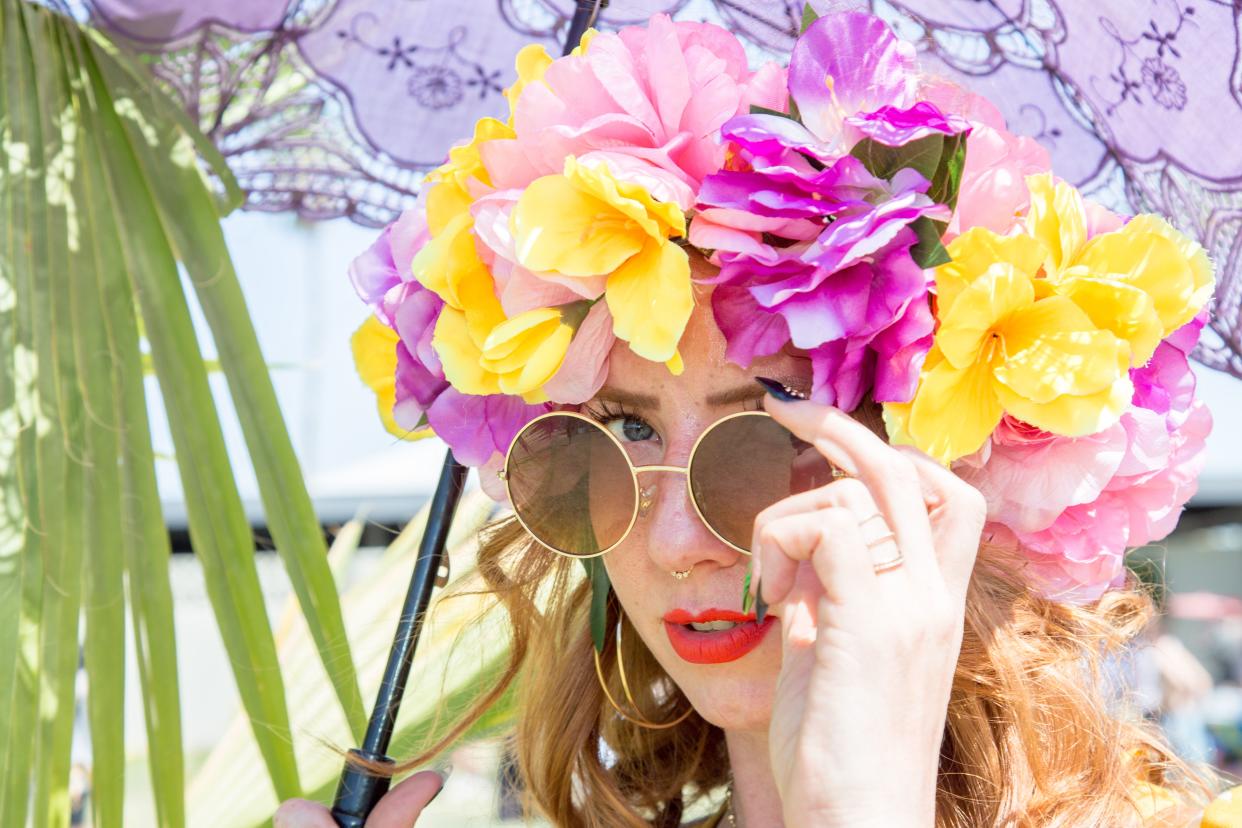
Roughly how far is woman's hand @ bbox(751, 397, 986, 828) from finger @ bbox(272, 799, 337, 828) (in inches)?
25.3

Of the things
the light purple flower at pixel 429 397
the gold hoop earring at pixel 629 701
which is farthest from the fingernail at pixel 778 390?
the gold hoop earring at pixel 629 701

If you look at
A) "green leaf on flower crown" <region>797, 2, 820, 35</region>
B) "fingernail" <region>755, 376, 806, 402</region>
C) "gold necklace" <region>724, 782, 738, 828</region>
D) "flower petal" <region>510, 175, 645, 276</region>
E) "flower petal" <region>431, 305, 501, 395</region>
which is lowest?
"gold necklace" <region>724, 782, 738, 828</region>

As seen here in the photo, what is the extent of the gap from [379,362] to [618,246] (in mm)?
549

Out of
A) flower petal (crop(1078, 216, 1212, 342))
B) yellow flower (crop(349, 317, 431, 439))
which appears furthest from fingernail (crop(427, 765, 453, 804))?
flower petal (crop(1078, 216, 1212, 342))

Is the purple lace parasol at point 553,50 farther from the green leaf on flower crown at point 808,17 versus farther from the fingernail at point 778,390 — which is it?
the fingernail at point 778,390

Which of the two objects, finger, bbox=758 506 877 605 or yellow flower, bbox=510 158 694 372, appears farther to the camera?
yellow flower, bbox=510 158 694 372

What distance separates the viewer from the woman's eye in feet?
4.16

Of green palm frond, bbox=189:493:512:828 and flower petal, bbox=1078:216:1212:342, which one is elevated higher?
flower petal, bbox=1078:216:1212:342

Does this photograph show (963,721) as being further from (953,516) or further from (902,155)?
(902,155)

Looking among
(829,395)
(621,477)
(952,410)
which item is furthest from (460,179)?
(952,410)

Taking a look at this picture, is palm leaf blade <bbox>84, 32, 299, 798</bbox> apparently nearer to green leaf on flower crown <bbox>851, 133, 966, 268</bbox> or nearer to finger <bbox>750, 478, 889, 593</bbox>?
finger <bbox>750, 478, 889, 593</bbox>

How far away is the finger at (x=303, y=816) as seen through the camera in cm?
137

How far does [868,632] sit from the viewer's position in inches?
35.3

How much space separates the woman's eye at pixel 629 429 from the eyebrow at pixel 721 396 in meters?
0.03
